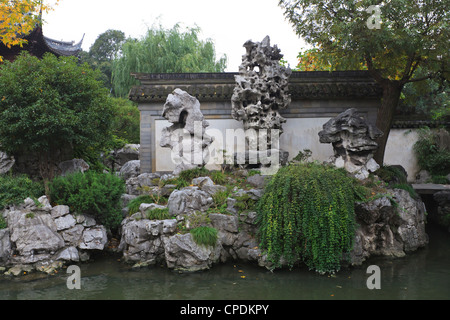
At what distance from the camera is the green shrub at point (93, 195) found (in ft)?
26.9

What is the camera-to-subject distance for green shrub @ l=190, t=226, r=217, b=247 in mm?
7184

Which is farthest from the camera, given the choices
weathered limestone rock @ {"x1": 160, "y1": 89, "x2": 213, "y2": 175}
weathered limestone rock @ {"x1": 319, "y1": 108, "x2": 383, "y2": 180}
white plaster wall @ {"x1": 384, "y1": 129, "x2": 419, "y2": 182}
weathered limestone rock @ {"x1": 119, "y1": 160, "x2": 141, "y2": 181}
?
weathered limestone rock @ {"x1": 119, "y1": 160, "x2": 141, "y2": 181}

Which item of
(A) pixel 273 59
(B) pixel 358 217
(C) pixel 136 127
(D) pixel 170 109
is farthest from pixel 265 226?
(C) pixel 136 127

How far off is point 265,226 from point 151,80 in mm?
7504

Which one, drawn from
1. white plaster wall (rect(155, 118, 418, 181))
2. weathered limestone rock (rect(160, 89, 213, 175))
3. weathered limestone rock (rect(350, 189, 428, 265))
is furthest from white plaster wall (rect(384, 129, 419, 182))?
weathered limestone rock (rect(160, 89, 213, 175))

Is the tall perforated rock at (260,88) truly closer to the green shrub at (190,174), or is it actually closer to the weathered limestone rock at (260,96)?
the weathered limestone rock at (260,96)

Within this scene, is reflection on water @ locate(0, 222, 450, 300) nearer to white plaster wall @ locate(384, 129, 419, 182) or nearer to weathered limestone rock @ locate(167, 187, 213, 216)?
weathered limestone rock @ locate(167, 187, 213, 216)

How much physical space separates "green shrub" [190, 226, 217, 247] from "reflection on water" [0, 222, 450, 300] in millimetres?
517

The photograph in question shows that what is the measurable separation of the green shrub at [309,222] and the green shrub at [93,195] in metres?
3.51

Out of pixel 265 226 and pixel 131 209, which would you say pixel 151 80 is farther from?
pixel 265 226

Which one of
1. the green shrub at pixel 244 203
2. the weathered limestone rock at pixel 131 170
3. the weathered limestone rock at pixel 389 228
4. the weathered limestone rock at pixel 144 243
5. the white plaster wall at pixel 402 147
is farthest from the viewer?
the weathered limestone rock at pixel 131 170

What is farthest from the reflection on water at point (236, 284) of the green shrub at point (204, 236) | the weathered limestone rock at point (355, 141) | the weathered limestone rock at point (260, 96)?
the weathered limestone rock at point (260, 96)

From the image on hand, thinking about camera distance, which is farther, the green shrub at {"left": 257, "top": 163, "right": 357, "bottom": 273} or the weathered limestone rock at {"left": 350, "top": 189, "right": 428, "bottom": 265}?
the weathered limestone rock at {"left": 350, "top": 189, "right": 428, "bottom": 265}

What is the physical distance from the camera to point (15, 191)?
8109 millimetres
